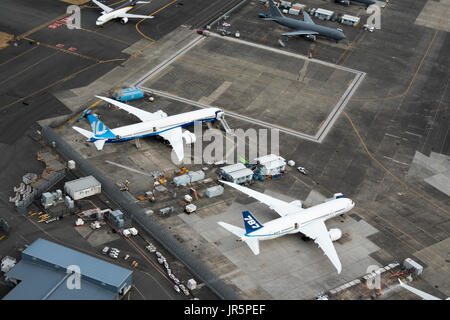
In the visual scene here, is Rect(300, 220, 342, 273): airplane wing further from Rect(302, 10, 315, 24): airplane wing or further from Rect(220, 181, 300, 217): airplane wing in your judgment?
Rect(302, 10, 315, 24): airplane wing

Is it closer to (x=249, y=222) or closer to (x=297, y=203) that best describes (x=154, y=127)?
(x=297, y=203)

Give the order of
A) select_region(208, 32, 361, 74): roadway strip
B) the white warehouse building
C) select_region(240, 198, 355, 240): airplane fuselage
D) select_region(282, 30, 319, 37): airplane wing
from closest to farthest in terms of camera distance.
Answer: select_region(240, 198, 355, 240): airplane fuselage
the white warehouse building
select_region(208, 32, 361, 74): roadway strip
select_region(282, 30, 319, 37): airplane wing

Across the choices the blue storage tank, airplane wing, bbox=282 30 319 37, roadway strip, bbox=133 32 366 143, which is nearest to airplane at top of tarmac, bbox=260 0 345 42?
airplane wing, bbox=282 30 319 37

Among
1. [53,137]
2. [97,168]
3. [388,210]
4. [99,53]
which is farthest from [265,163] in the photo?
[99,53]

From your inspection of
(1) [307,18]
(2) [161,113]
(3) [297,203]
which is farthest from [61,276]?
(1) [307,18]

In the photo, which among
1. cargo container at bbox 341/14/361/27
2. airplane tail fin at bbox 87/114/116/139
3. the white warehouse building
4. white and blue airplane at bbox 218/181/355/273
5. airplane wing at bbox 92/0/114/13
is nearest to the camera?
white and blue airplane at bbox 218/181/355/273

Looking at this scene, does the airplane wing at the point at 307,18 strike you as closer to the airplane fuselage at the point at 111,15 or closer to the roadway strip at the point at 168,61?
the roadway strip at the point at 168,61

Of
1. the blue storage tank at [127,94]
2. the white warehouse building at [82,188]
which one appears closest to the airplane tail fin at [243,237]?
the white warehouse building at [82,188]
